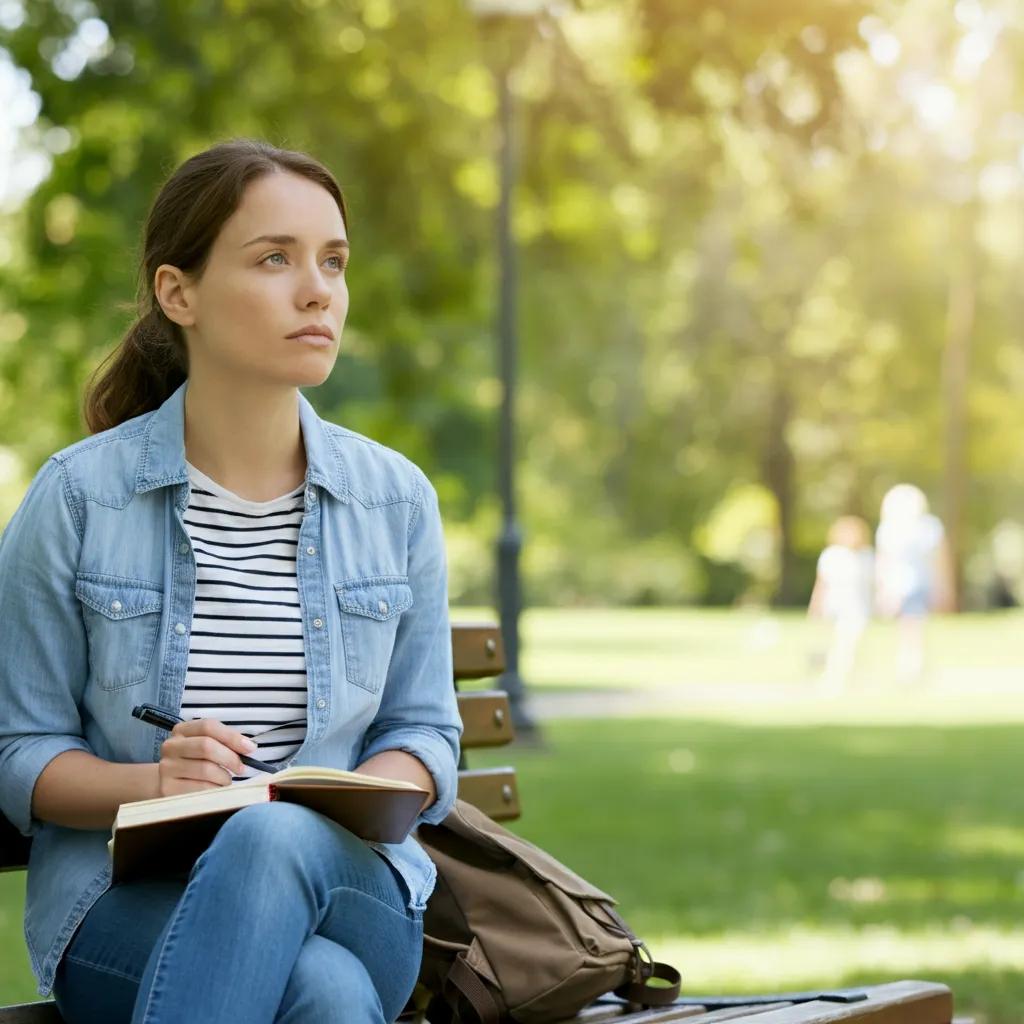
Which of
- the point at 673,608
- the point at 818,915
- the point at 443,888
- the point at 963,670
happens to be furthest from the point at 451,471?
the point at 443,888

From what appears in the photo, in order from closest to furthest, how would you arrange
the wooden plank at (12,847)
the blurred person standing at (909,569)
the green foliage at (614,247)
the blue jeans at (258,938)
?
the blue jeans at (258,938)
the wooden plank at (12,847)
the green foliage at (614,247)
the blurred person standing at (909,569)

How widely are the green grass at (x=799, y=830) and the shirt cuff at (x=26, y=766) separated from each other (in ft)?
9.40

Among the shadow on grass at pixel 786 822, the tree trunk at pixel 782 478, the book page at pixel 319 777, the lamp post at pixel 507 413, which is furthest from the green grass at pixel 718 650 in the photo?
the book page at pixel 319 777

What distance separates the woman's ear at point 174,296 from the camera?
276 cm

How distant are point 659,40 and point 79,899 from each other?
21.1 feet

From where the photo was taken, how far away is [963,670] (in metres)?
21.4

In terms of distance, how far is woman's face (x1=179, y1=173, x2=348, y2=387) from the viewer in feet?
8.80

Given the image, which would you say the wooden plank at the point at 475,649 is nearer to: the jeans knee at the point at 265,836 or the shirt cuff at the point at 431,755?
the shirt cuff at the point at 431,755

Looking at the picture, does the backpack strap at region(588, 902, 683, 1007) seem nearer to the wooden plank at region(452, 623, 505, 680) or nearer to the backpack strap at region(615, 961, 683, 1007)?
the backpack strap at region(615, 961, 683, 1007)

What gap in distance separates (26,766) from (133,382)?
0.68 m

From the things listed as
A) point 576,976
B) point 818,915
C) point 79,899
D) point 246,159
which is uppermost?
point 246,159

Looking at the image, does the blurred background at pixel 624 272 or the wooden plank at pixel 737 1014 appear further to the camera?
the blurred background at pixel 624 272

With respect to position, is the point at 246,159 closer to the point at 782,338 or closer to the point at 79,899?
the point at 79,899

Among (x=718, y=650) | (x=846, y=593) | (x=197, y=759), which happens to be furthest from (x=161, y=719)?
(x=718, y=650)
